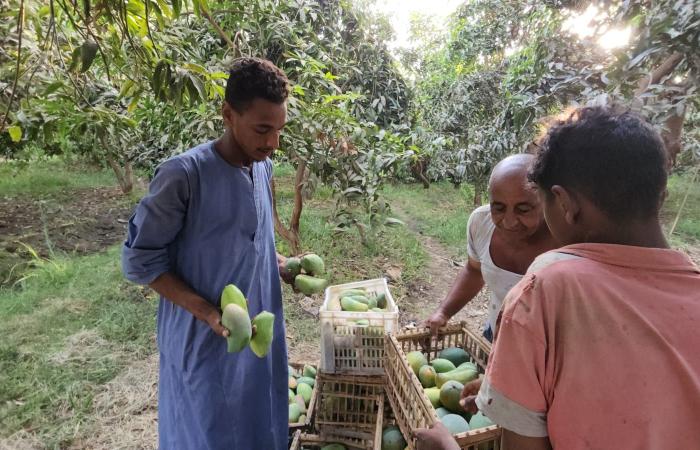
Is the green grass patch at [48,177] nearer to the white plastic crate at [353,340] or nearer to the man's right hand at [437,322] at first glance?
the white plastic crate at [353,340]

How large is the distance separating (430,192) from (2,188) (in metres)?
9.50

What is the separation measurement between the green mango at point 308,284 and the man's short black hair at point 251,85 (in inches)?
30.2

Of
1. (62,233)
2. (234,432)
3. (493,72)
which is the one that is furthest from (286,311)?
(493,72)

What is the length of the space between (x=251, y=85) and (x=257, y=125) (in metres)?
0.13

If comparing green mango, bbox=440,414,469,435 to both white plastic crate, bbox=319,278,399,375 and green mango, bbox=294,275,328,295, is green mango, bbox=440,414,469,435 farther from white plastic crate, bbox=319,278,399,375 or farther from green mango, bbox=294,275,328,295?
green mango, bbox=294,275,328,295

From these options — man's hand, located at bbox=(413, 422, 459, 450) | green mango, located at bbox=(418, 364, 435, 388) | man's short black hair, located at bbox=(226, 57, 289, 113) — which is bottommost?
green mango, located at bbox=(418, 364, 435, 388)

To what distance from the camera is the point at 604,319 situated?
0.74m

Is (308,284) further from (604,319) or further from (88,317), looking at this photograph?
(88,317)

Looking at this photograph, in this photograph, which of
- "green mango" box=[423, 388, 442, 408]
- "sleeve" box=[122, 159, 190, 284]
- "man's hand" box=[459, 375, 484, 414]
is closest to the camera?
"man's hand" box=[459, 375, 484, 414]

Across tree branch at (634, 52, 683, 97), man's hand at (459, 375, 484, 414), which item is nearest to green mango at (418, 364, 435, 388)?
man's hand at (459, 375, 484, 414)

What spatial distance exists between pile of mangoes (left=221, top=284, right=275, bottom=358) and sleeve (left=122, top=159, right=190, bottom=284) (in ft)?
0.83

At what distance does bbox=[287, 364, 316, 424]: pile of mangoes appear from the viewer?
7.12 ft

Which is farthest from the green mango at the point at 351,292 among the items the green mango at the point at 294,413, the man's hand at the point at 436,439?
the man's hand at the point at 436,439

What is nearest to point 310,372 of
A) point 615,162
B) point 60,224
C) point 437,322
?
point 437,322
